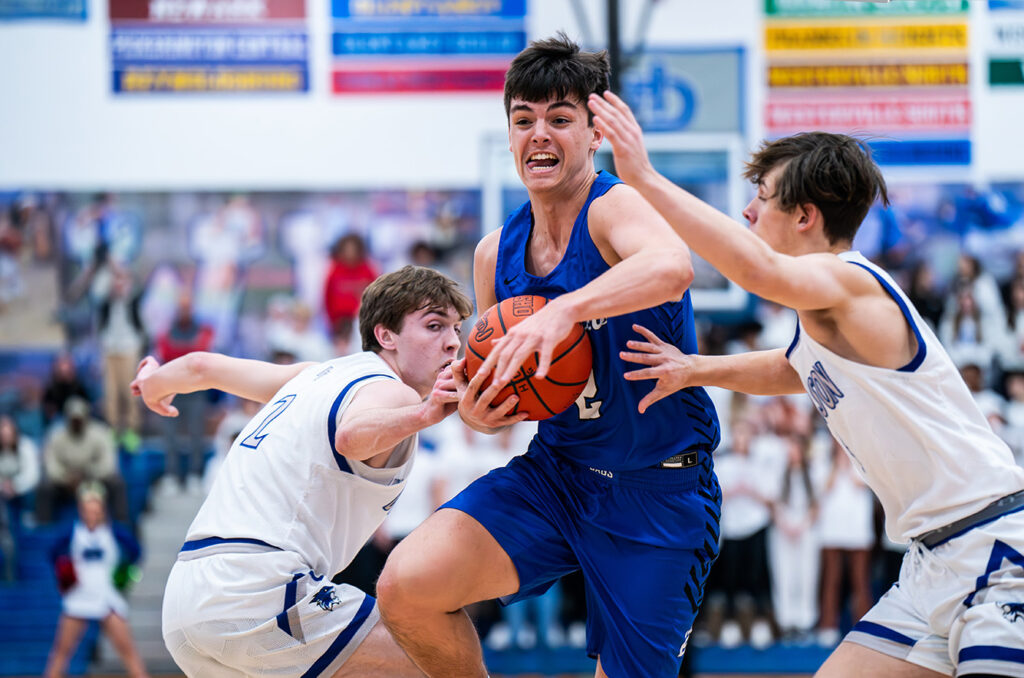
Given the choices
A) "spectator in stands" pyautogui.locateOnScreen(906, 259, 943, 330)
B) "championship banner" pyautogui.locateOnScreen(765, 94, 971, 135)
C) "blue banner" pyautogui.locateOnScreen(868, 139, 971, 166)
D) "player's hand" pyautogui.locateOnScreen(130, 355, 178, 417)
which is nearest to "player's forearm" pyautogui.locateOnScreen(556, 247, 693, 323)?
"player's hand" pyautogui.locateOnScreen(130, 355, 178, 417)

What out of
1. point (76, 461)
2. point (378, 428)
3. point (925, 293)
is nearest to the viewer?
point (378, 428)

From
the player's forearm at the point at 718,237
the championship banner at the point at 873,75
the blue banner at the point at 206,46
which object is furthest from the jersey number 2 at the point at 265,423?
the championship banner at the point at 873,75

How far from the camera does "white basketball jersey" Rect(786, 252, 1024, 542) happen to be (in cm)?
302

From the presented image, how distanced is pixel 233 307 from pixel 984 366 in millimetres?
7696

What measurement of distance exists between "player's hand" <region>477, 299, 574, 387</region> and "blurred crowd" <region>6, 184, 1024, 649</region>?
6.42 m

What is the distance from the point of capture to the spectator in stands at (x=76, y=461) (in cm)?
1019

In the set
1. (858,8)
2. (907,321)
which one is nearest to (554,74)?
(907,321)

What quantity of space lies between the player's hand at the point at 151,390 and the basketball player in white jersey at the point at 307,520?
0.61 m

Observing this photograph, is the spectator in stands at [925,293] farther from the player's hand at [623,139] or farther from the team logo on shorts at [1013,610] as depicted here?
the player's hand at [623,139]

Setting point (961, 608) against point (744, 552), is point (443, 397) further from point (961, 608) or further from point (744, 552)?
point (744, 552)

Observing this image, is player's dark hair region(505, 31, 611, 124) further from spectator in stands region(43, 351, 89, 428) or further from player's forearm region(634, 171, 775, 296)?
spectator in stands region(43, 351, 89, 428)

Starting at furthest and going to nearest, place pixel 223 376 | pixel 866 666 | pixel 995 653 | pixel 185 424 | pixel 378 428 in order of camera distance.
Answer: pixel 185 424 → pixel 223 376 → pixel 378 428 → pixel 866 666 → pixel 995 653

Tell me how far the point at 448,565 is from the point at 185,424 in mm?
8028

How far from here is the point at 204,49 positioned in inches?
457
